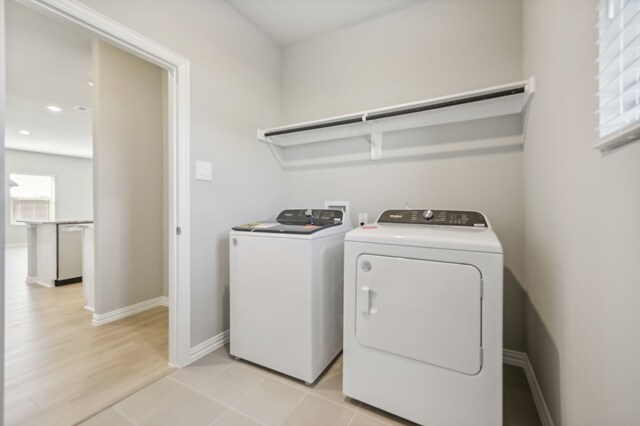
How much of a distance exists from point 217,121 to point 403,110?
4.40 feet

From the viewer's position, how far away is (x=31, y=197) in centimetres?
Answer: 725

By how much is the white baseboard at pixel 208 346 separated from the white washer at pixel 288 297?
23cm

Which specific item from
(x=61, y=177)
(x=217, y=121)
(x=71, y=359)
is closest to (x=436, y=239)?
(x=217, y=121)

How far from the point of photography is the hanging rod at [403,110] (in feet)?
4.82

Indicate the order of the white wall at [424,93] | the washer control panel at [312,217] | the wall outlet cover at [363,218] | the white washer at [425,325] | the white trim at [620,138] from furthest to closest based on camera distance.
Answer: the wall outlet cover at [363,218] < the washer control panel at [312,217] < the white wall at [424,93] < the white washer at [425,325] < the white trim at [620,138]

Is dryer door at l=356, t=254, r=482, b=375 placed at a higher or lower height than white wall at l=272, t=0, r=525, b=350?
lower

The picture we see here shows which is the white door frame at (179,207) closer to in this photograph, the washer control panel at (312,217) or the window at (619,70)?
the washer control panel at (312,217)

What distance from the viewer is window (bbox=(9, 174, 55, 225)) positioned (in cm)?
703

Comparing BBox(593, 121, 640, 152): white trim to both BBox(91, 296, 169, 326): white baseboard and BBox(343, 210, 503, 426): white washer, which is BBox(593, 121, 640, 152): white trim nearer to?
BBox(343, 210, 503, 426): white washer

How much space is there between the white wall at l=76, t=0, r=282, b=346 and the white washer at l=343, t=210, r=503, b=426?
3.58 feet

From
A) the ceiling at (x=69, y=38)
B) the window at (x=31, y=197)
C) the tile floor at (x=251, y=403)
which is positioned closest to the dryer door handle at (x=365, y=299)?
the tile floor at (x=251, y=403)

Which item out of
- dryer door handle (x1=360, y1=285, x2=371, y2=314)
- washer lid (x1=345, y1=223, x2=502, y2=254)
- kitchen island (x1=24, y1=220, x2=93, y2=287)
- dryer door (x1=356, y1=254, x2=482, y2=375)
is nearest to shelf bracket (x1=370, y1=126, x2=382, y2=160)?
washer lid (x1=345, y1=223, x2=502, y2=254)

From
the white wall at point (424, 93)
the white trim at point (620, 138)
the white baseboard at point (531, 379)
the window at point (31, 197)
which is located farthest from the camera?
the window at point (31, 197)

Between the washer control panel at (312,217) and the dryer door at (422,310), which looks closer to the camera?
the dryer door at (422,310)
